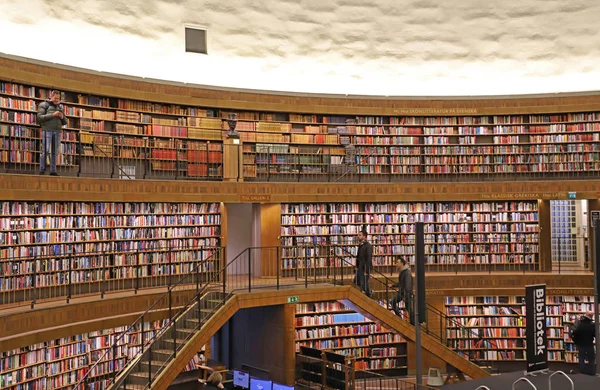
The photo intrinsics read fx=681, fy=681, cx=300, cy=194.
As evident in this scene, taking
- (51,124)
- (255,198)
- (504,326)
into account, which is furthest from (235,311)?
(504,326)

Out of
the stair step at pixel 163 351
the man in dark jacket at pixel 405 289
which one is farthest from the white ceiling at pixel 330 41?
the stair step at pixel 163 351

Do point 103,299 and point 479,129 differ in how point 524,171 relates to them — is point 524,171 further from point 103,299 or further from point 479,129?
point 103,299

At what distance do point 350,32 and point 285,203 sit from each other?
3.34 metres

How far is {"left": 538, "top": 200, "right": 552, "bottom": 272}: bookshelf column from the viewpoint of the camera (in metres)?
13.3

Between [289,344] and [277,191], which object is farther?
[277,191]

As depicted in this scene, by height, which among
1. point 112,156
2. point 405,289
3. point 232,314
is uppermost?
point 112,156

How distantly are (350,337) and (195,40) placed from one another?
6068 mm

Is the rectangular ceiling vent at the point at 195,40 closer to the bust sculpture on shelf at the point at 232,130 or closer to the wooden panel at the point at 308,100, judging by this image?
the wooden panel at the point at 308,100

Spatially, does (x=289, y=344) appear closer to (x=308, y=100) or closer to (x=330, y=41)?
(x=308, y=100)

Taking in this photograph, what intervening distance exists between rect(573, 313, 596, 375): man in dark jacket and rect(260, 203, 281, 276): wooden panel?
5213 millimetres

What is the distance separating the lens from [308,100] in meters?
13.4

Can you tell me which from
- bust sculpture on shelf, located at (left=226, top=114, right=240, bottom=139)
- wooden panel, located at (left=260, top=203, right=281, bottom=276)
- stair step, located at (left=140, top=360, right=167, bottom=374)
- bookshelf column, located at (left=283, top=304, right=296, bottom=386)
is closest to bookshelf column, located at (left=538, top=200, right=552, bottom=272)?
wooden panel, located at (left=260, top=203, right=281, bottom=276)

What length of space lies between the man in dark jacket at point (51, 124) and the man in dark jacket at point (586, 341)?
8444mm

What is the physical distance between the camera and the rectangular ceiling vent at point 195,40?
11609 mm
